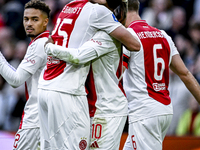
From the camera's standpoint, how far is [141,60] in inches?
157

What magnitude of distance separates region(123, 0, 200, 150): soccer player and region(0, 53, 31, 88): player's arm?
3.83ft

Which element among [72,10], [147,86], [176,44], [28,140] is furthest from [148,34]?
[176,44]

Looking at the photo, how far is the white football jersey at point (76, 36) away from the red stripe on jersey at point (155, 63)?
0.86 m

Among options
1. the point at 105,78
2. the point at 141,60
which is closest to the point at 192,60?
the point at 141,60

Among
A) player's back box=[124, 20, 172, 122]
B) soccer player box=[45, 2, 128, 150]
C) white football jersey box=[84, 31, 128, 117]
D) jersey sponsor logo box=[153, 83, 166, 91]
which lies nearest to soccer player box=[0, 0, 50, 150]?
soccer player box=[45, 2, 128, 150]

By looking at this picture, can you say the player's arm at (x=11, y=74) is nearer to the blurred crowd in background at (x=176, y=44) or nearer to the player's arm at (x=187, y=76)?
the player's arm at (x=187, y=76)

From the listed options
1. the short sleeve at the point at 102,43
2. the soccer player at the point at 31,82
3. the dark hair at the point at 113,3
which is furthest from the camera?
the soccer player at the point at 31,82

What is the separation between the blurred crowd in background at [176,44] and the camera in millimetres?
6443

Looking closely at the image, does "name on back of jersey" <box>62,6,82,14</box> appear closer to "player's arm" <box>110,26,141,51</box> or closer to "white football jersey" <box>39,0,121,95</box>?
"white football jersey" <box>39,0,121,95</box>

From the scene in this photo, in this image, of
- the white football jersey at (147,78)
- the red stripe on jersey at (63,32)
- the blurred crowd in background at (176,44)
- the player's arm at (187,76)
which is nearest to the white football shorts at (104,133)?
the red stripe on jersey at (63,32)

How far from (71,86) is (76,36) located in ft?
1.52

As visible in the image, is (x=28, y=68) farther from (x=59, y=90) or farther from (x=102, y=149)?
(x=102, y=149)

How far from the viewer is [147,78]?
3.98 m

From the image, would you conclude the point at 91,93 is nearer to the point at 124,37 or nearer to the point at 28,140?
the point at 124,37
